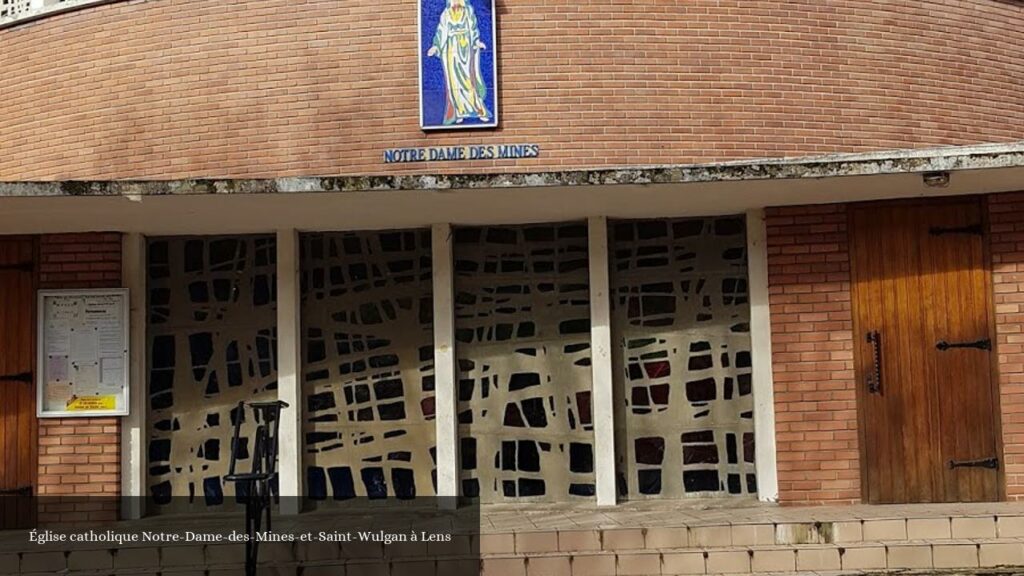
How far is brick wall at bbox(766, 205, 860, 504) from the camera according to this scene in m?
8.46

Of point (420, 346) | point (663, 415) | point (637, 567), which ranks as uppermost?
point (420, 346)

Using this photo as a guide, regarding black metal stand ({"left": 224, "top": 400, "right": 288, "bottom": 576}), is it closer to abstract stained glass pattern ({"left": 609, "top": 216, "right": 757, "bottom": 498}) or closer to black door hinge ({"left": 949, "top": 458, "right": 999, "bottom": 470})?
abstract stained glass pattern ({"left": 609, "top": 216, "right": 757, "bottom": 498})

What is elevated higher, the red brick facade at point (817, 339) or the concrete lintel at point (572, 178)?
the concrete lintel at point (572, 178)

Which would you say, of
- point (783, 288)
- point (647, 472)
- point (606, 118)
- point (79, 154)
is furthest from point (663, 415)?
point (79, 154)

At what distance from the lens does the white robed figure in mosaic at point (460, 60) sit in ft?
33.6

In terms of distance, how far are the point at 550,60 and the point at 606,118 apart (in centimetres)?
73

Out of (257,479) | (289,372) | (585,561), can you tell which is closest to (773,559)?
(585,561)

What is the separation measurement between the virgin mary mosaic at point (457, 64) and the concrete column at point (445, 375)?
1.67 m

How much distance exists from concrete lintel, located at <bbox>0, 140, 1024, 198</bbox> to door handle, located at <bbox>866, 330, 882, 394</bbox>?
57.5 inches

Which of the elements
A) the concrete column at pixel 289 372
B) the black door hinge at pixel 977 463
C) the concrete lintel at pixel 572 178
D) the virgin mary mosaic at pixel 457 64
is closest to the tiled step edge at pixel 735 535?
the black door hinge at pixel 977 463

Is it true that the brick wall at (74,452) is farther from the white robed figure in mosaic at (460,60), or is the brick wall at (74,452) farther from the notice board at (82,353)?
the white robed figure in mosaic at (460,60)

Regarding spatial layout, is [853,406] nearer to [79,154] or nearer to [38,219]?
[38,219]

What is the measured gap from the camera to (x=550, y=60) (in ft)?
33.8

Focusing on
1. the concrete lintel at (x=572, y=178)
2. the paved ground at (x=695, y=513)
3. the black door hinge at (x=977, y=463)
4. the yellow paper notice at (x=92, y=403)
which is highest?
the concrete lintel at (x=572, y=178)
